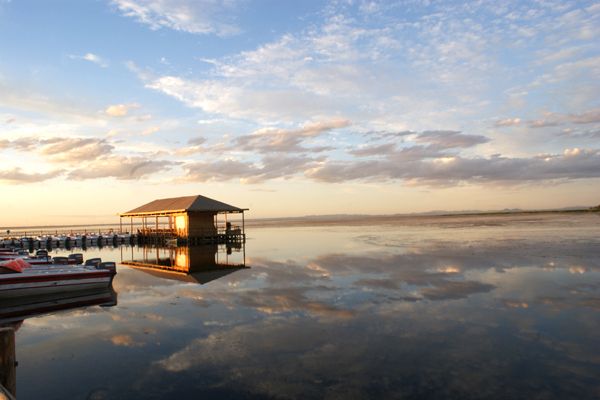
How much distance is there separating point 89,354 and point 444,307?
9577 millimetres

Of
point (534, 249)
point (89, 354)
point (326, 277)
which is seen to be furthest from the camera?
point (534, 249)

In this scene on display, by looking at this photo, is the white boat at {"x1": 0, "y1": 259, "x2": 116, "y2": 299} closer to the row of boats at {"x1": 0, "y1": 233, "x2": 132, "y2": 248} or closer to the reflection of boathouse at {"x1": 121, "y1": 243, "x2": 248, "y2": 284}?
the reflection of boathouse at {"x1": 121, "y1": 243, "x2": 248, "y2": 284}

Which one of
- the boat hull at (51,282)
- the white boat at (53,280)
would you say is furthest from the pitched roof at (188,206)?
the boat hull at (51,282)

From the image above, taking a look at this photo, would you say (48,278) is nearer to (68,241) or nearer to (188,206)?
(188,206)

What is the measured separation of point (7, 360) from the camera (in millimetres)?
6664

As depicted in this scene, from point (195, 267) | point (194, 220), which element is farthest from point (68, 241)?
point (195, 267)

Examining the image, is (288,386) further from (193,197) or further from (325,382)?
(193,197)

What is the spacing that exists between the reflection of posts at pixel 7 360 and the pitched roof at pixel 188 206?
112 ft

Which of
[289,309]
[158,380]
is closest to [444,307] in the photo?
[289,309]

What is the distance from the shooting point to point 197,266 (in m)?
24.7

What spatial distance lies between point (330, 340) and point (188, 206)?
111 feet

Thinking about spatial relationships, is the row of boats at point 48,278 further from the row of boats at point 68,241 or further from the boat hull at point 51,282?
the row of boats at point 68,241

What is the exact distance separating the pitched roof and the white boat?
23.9 m

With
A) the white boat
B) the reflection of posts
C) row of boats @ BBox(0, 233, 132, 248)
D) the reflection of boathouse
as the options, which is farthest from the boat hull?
row of boats @ BBox(0, 233, 132, 248)
